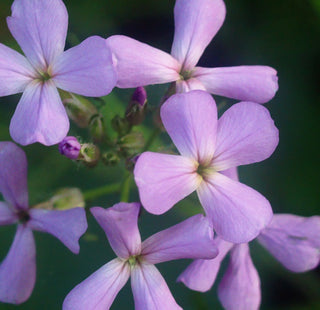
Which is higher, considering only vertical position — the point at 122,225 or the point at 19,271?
the point at 122,225

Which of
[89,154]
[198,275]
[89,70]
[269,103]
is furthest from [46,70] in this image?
[269,103]

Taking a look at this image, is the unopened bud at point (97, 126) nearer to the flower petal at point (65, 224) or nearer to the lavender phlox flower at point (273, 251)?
the flower petal at point (65, 224)

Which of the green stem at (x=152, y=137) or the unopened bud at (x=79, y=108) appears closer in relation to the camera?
the unopened bud at (x=79, y=108)

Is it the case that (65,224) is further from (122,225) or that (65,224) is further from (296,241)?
(296,241)

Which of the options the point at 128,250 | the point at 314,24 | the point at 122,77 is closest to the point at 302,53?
the point at 314,24

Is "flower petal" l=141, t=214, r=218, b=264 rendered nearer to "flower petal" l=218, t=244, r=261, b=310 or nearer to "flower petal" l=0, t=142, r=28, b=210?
"flower petal" l=218, t=244, r=261, b=310

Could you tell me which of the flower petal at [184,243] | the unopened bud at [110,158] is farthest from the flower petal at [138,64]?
the flower petal at [184,243]

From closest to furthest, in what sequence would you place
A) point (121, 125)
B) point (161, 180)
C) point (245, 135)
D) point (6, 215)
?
point (161, 180)
point (245, 135)
point (6, 215)
point (121, 125)

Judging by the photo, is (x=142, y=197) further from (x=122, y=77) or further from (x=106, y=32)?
(x=106, y=32)
